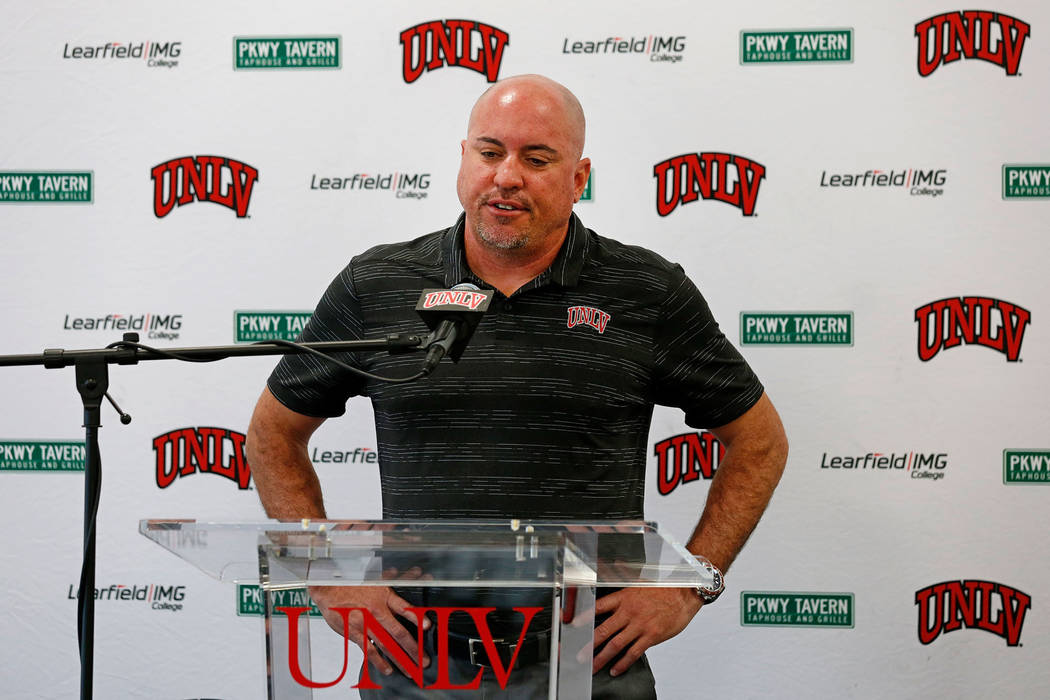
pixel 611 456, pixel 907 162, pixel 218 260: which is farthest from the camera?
pixel 218 260

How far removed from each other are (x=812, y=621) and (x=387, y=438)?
4.13 feet

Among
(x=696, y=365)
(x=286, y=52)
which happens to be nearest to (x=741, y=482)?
(x=696, y=365)

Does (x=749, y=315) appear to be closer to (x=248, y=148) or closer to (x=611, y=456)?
(x=611, y=456)

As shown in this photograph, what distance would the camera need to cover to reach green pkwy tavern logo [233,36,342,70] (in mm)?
2629

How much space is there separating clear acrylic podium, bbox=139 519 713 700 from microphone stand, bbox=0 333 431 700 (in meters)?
0.09

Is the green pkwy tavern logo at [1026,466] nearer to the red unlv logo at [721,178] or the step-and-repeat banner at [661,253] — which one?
the step-and-repeat banner at [661,253]

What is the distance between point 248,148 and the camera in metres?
2.67

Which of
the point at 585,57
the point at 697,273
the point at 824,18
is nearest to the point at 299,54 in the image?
the point at 585,57

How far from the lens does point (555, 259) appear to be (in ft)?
6.49

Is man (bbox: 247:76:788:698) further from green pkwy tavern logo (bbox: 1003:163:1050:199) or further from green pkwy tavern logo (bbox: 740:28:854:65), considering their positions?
green pkwy tavern logo (bbox: 1003:163:1050:199)

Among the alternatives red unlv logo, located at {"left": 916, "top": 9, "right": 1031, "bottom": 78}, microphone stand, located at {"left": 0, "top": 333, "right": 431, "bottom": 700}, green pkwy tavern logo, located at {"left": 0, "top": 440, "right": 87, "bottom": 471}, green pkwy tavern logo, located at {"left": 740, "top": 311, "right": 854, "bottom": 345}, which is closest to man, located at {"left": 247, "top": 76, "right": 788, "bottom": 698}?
green pkwy tavern logo, located at {"left": 740, "top": 311, "right": 854, "bottom": 345}

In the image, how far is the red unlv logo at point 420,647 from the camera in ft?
4.03

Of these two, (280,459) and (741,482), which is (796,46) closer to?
(741,482)

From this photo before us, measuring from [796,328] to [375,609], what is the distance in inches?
63.4
